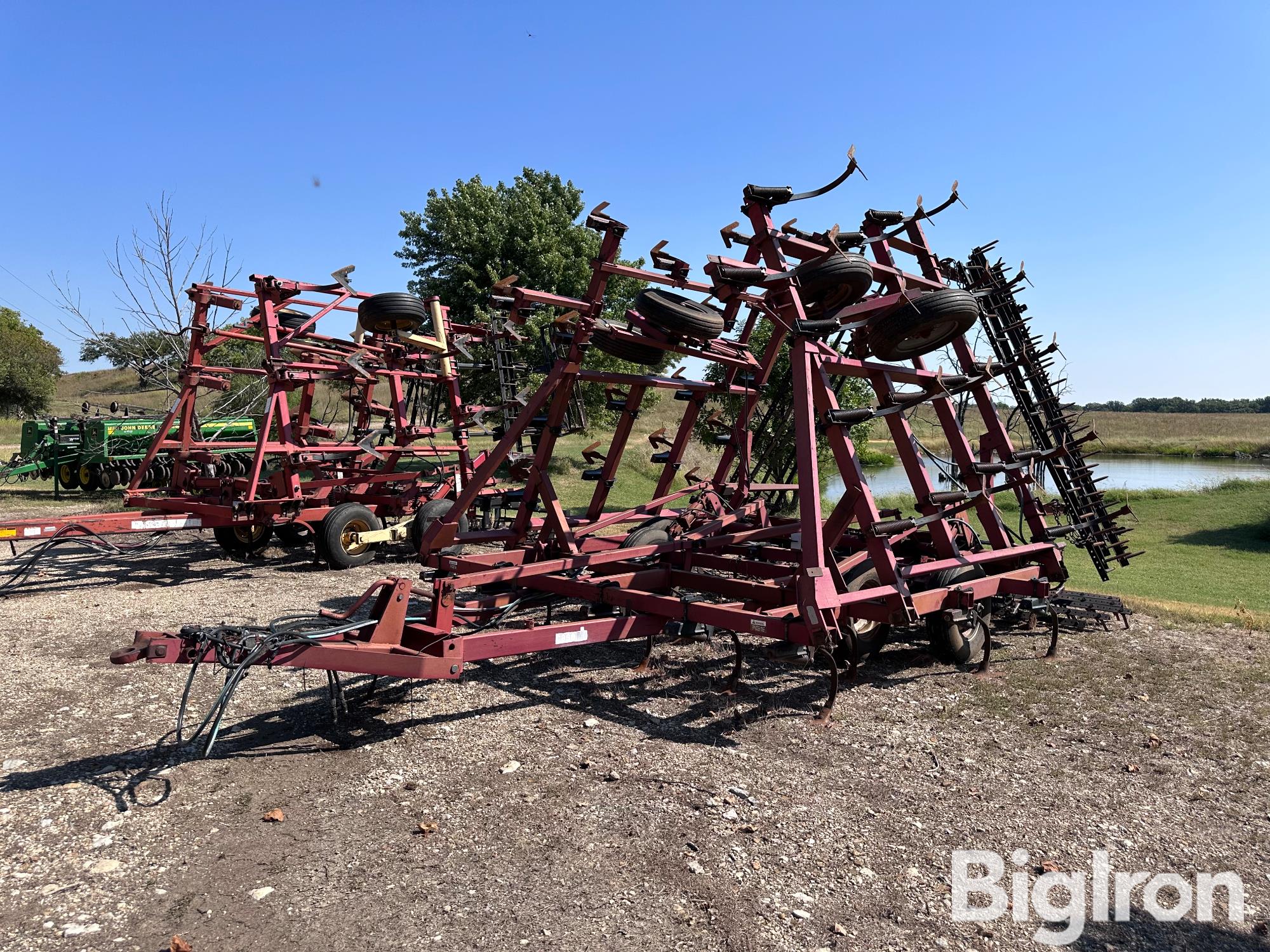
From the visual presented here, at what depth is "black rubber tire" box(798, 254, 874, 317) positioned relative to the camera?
20.0 feet

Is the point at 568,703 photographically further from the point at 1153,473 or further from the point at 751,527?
the point at 1153,473

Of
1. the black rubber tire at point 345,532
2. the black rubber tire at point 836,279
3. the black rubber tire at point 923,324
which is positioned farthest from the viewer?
the black rubber tire at point 345,532

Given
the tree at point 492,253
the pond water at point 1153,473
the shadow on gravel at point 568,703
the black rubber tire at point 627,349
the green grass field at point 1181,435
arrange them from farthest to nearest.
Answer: the green grass field at point 1181,435, the pond water at point 1153,473, the tree at point 492,253, the black rubber tire at point 627,349, the shadow on gravel at point 568,703

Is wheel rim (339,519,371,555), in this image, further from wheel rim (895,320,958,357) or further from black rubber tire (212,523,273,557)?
wheel rim (895,320,958,357)

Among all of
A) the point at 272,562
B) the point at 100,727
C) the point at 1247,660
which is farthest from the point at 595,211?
the point at 272,562

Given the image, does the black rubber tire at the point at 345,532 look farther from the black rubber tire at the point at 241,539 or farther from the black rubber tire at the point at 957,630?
the black rubber tire at the point at 957,630

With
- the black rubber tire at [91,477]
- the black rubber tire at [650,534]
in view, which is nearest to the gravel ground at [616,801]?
the black rubber tire at [650,534]

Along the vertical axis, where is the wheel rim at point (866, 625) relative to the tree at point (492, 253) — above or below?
below

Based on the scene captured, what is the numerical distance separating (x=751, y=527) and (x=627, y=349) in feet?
7.80

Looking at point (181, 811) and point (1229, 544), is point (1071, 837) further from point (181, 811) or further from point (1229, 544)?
point (1229, 544)

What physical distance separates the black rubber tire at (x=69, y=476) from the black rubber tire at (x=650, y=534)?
19313 mm

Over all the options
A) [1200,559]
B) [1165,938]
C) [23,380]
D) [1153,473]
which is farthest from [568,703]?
[23,380]

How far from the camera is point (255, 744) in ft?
16.2

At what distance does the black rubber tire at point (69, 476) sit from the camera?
21047mm
